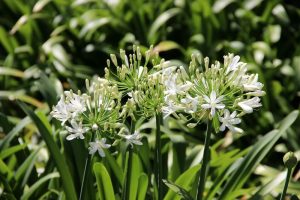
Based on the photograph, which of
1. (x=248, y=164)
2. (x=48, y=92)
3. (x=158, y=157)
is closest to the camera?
(x=158, y=157)

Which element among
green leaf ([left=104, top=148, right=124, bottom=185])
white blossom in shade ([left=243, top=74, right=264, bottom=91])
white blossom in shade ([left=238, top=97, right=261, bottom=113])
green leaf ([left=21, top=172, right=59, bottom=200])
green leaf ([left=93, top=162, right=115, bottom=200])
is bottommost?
green leaf ([left=21, top=172, right=59, bottom=200])

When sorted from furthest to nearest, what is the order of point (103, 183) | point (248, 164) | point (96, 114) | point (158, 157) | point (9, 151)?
point (9, 151) → point (248, 164) → point (103, 183) → point (158, 157) → point (96, 114)

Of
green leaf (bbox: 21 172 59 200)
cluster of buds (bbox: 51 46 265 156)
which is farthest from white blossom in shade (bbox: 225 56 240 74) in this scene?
green leaf (bbox: 21 172 59 200)

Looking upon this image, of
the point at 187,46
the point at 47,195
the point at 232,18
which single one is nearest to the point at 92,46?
the point at 187,46

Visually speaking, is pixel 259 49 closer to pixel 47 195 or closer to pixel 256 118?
pixel 256 118

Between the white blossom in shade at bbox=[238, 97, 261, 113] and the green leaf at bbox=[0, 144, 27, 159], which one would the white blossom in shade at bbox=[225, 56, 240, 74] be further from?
the green leaf at bbox=[0, 144, 27, 159]

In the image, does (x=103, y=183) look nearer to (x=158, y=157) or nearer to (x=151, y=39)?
(x=158, y=157)

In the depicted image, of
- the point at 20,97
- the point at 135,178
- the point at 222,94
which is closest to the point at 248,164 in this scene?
the point at 135,178
